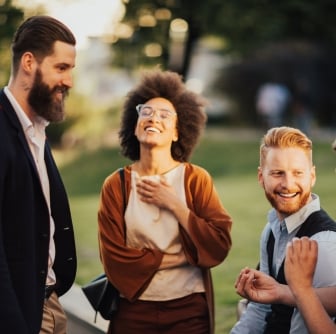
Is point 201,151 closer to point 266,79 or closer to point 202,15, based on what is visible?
point 202,15

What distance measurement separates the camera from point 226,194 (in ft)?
50.7

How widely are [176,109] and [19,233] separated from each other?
4.14ft

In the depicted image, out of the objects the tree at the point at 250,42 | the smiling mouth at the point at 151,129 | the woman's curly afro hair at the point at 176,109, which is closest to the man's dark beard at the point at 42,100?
the smiling mouth at the point at 151,129

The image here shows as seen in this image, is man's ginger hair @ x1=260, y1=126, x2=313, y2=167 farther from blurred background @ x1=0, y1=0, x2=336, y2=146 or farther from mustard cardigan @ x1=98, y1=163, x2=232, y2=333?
blurred background @ x1=0, y1=0, x2=336, y2=146

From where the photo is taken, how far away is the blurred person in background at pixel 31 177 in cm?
359

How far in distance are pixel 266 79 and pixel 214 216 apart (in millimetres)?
28212

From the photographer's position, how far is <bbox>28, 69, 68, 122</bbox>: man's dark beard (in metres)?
3.78

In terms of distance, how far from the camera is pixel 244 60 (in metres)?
32.9

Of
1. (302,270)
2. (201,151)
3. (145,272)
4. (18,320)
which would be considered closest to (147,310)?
(145,272)

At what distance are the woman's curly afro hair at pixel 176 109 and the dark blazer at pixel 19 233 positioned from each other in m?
0.95

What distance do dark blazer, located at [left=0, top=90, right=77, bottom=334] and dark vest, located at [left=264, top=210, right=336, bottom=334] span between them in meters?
1.07

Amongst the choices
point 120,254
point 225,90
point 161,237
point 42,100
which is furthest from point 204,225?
point 225,90

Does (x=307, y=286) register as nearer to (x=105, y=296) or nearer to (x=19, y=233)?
(x=19, y=233)

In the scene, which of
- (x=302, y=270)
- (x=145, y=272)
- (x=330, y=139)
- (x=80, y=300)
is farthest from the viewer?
(x=330, y=139)
